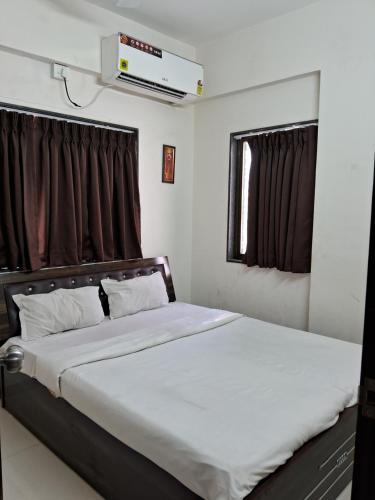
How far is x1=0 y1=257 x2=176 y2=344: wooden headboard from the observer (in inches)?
102

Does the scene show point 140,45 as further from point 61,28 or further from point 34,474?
point 34,474

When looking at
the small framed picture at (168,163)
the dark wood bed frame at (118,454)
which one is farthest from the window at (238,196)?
the dark wood bed frame at (118,454)

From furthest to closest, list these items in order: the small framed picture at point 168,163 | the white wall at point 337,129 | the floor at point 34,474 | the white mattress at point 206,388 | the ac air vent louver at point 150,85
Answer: the small framed picture at point 168,163 → the ac air vent louver at point 150,85 → the white wall at point 337,129 → the floor at point 34,474 → the white mattress at point 206,388

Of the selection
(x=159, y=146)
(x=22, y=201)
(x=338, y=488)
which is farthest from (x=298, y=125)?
(x=338, y=488)

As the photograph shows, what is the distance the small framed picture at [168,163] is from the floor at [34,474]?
244cm

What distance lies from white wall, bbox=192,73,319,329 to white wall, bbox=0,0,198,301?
0.50 ft

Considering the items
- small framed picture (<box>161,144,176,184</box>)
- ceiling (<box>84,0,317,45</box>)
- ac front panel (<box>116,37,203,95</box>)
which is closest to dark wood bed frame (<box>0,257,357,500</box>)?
small framed picture (<box>161,144,176,184</box>)

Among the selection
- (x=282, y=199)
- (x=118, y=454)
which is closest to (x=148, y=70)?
(x=282, y=199)

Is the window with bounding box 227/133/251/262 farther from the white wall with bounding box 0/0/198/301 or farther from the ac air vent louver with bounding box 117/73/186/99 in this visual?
the ac air vent louver with bounding box 117/73/186/99

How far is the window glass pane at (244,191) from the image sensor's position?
142 inches

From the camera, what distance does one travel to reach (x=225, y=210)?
376cm

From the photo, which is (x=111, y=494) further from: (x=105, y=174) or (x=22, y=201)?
(x=105, y=174)

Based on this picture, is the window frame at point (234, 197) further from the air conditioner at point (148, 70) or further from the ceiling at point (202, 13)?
the ceiling at point (202, 13)

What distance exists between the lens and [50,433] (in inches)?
84.0
